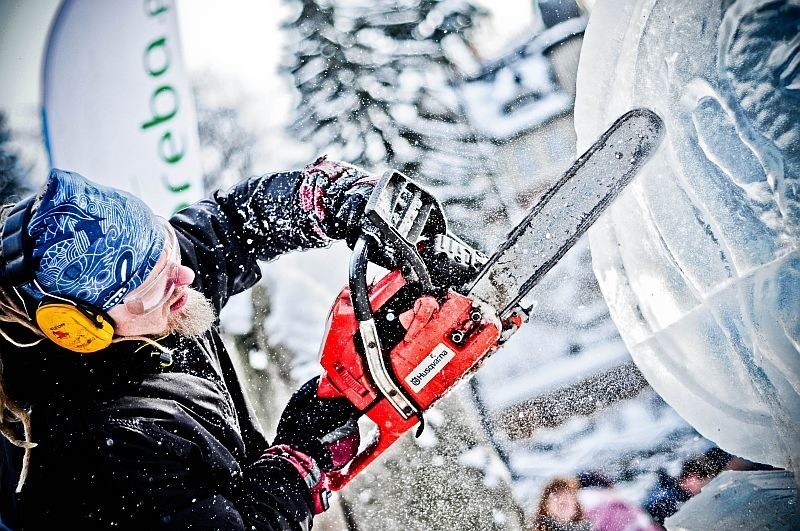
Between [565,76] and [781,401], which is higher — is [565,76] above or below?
above

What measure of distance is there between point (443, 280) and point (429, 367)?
236mm

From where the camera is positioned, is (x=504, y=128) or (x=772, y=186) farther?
(x=504, y=128)

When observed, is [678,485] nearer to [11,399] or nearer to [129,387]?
[129,387]

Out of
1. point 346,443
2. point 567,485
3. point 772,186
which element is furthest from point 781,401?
point 567,485

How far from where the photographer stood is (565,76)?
2.73 m

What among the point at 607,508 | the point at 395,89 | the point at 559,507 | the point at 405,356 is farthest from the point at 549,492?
the point at 395,89

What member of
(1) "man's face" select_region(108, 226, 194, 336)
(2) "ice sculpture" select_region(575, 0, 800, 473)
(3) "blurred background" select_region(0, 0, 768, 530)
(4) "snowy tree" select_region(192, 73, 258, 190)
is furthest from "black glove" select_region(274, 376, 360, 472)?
(4) "snowy tree" select_region(192, 73, 258, 190)

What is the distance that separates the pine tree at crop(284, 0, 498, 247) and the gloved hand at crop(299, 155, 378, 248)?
4.41 ft

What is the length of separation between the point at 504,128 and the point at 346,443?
205 centimetres

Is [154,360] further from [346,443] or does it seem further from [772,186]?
[772,186]

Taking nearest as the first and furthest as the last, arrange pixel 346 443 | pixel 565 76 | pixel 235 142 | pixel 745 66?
pixel 745 66, pixel 346 443, pixel 565 76, pixel 235 142

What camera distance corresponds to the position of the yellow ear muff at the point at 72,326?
123 cm

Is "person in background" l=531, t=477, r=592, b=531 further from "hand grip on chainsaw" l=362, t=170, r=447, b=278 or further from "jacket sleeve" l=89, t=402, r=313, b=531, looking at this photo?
"hand grip on chainsaw" l=362, t=170, r=447, b=278

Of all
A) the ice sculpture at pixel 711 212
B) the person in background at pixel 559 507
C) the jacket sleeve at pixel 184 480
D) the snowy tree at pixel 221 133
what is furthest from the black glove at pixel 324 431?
the snowy tree at pixel 221 133
